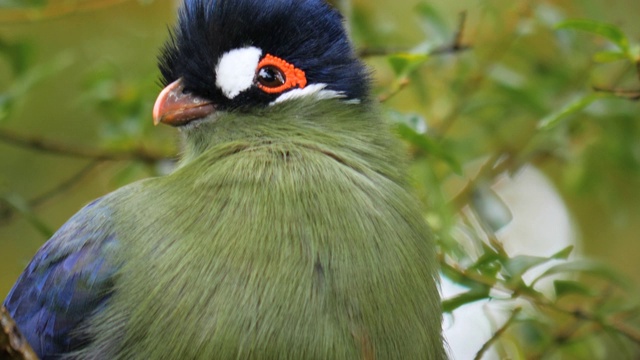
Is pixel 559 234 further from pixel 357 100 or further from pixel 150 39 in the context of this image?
pixel 357 100

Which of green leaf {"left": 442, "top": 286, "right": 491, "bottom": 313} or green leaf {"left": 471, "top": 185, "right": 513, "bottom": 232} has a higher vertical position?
green leaf {"left": 442, "top": 286, "right": 491, "bottom": 313}

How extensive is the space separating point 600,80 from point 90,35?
11.3 ft

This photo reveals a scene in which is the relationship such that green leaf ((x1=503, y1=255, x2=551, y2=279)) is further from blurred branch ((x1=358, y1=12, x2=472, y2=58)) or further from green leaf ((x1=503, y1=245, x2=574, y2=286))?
blurred branch ((x1=358, y1=12, x2=472, y2=58))

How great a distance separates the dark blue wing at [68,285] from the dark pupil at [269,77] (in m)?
0.59

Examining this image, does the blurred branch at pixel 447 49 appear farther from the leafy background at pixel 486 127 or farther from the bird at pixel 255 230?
the bird at pixel 255 230

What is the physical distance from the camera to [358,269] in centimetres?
243

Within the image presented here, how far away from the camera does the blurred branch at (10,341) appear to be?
73.6 inches

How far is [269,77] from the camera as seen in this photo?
2805 millimetres

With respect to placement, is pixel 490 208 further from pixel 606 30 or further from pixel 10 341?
pixel 10 341

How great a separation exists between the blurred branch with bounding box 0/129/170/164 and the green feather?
3.98 ft

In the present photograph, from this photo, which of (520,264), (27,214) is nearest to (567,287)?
(520,264)

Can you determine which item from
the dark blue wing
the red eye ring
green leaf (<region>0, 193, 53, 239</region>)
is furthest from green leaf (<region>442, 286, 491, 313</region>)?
green leaf (<region>0, 193, 53, 239</region>)

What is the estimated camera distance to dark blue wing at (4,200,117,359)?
2.55m

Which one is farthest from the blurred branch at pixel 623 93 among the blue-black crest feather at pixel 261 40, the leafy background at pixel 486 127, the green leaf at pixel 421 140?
the blue-black crest feather at pixel 261 40
